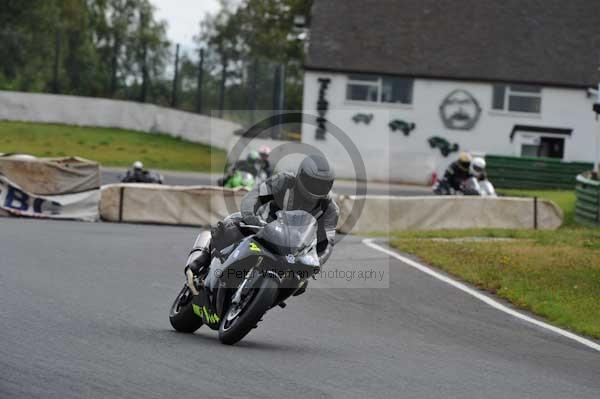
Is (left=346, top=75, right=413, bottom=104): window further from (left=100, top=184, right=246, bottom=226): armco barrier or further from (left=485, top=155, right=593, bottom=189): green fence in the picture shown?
(left=100, top=184, right=246, bottom=226): armco barrier

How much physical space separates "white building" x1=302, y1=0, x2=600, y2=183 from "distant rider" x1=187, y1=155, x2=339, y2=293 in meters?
36.8

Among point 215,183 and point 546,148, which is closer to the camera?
point 215,183

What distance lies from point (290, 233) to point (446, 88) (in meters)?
39.4

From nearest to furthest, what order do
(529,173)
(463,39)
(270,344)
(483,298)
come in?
(270,344), (483,298), (529,173), (463,39)

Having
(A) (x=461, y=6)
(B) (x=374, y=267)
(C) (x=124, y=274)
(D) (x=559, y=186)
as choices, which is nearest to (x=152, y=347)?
(C) (x=124, y=274)

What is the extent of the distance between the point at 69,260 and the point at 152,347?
6.22 m

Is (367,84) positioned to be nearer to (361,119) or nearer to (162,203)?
(361,119)

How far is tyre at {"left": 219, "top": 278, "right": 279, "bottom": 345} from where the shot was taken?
775 cm

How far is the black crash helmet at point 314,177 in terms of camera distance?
7.90 metres

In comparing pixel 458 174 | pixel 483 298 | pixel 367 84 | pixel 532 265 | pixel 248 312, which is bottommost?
pixel 483 298

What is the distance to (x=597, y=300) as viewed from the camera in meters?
12.7

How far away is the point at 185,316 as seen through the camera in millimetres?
8805

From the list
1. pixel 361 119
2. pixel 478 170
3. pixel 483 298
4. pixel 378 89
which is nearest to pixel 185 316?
pixel 483 298

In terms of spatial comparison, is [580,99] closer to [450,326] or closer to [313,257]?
[450,326]
